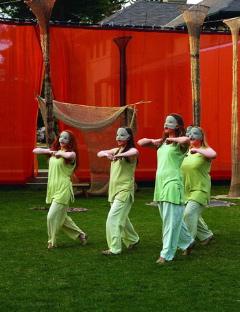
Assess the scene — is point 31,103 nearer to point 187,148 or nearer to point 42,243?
point 42,243

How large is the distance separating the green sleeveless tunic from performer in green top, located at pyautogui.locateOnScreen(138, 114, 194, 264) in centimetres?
68

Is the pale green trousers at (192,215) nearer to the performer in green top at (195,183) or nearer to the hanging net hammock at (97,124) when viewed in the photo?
the performer in green top at (195,183)

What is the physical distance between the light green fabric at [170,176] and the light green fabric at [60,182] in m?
1.57

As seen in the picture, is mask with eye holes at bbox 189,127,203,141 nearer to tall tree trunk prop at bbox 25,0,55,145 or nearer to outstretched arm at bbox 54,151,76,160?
outstretched arm at bbox 54,151,76,160

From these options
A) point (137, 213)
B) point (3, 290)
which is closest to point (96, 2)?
point (137, 213)

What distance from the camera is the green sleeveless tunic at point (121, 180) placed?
847 centimetres

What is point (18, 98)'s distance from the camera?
17031 millimetres

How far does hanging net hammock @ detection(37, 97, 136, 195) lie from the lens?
1502 cm

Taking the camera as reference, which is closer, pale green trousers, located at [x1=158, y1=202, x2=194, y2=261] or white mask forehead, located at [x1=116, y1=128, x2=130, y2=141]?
pale green trousers, located at [x1=158, y1=202, x2=194, y2=261]

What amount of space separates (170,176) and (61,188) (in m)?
1.77

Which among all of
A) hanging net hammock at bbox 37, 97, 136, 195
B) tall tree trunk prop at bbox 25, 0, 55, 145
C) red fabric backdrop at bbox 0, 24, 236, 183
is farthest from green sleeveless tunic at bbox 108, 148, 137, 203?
red fabric backdrop at bbox 0, 24, 236, 183

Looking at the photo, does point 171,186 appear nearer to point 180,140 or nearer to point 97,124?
point 180,140

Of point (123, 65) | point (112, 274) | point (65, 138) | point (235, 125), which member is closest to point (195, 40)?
point (235, 125)

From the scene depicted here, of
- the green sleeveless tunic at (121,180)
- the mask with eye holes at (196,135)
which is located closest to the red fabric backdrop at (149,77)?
the green sleeveless tunic at (121,180)
